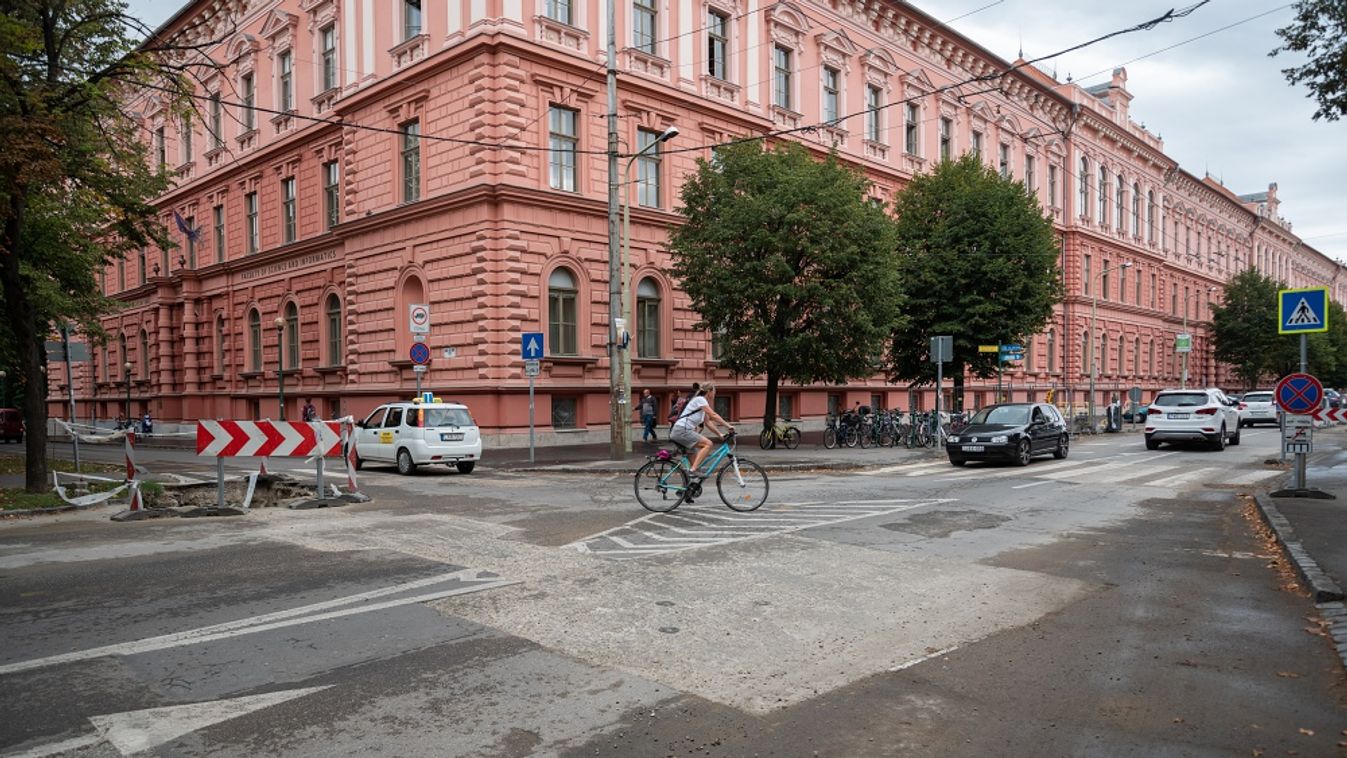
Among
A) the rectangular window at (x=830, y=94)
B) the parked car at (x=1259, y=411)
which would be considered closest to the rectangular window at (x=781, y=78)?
the rectangular window at (x=830, y=94)

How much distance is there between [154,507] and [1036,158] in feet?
155

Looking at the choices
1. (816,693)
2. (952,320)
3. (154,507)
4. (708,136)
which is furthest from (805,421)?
(816,693)

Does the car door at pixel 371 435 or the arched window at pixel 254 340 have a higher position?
the arched window at pixel 254 340

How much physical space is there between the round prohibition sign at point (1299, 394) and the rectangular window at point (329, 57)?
95.6 ft

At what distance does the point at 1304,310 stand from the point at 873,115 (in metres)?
26.0

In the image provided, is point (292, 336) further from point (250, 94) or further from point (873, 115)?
point (873, 115)

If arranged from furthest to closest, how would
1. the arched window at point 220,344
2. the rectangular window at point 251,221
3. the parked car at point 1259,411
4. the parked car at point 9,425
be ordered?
1. the parked car at point 1259,411
2. the parked car at point 9,425
3. the arched window at point 220,344
4. the rectangular window at point 251,221

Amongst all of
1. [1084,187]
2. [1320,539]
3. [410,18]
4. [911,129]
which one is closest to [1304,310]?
[1320,539]

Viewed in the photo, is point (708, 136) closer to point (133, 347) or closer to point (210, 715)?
point (210, 715)

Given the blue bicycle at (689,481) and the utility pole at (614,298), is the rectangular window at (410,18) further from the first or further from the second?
the blue bicycle at (689,481)

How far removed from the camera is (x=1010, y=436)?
63.6 feet

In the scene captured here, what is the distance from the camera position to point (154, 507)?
1232 cm

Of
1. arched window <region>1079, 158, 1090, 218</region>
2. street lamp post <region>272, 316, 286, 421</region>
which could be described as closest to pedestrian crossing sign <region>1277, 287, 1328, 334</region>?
street lamp post <region>272, 316, 286, 421</region>

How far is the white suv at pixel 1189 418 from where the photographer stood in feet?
79.0
